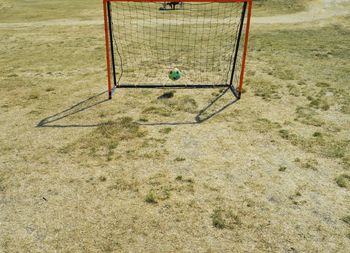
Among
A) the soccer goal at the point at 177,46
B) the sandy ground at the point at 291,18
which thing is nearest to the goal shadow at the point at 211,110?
the soccer goal at the point at 177,46

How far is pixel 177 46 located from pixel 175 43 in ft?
1.59

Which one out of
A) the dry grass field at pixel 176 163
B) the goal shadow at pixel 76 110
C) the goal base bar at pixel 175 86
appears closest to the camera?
the dry grass field at pixel 176 163

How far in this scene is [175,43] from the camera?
43.4ft

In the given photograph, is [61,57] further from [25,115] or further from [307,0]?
[307,0]

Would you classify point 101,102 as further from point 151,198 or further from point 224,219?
point 224,219

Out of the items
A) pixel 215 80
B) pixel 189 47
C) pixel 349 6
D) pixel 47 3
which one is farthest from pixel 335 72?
pixel 47 3

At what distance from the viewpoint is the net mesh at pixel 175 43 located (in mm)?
9842

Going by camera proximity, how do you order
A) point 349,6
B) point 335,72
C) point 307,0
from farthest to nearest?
point 307,0 < point 349,6 < point 335,72

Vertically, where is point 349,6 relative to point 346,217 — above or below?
above

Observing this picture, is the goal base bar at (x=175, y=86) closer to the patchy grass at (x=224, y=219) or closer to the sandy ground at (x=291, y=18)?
the patchy grass at (x=224, y=219)

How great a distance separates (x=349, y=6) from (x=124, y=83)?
17.6 meters

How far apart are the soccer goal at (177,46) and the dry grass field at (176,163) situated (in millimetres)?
648

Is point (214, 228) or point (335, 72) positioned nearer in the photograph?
point (214, 228)

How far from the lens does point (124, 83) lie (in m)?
9.12
